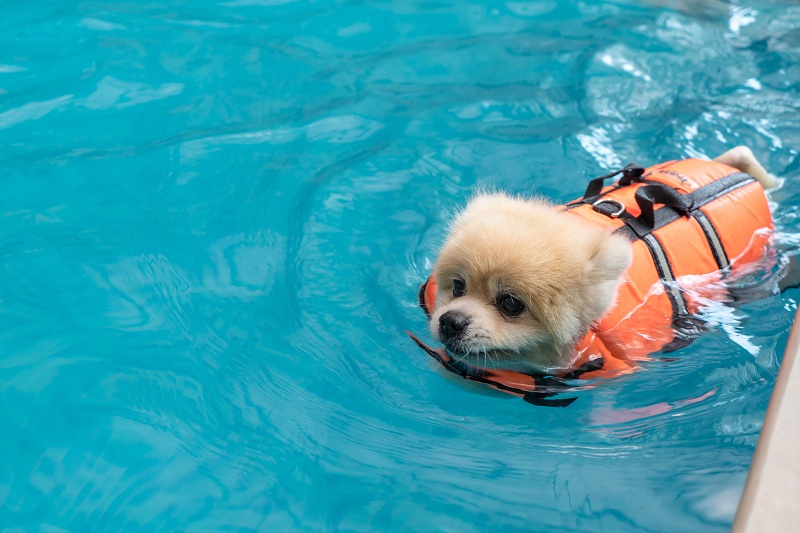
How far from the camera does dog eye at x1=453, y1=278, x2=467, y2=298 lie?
3.37 meters

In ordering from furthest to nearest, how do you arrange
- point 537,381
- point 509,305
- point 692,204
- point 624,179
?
point 624,179
point 692,204
point 537,381
point 509,305

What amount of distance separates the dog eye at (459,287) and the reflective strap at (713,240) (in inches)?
50.1

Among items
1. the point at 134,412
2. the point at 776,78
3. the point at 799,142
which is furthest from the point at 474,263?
the point at 776,78

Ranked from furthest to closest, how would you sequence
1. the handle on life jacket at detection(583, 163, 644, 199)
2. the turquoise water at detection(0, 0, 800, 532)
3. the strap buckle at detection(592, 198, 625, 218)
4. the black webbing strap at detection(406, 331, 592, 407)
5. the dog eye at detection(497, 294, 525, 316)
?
the handle on life jacket at detection(583, 163, 644, 199), the strap buckle at detection(592, 198, 625, 218), the black webbing strap at detection(406, 331, 592, 407), the dog eye at detection(497, 294, 525, 316), the turquoise water at detection(0, 0, 800, 532)

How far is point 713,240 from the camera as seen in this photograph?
377 centimetres

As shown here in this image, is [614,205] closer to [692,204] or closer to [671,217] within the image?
[671,217]

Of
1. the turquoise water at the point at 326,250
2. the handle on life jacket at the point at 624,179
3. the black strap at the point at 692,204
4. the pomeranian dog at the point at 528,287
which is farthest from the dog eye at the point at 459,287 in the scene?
the handle on life jacket at the point at 624,179

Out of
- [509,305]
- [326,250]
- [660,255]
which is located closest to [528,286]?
[509,305]

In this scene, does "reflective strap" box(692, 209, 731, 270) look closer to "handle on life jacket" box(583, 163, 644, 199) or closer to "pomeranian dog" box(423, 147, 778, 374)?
"handle on life jacket" box(583, 163, 644, 199)

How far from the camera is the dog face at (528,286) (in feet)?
10.3

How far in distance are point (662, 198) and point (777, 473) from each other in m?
2.10

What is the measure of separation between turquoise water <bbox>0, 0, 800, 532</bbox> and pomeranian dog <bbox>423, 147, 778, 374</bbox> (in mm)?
409

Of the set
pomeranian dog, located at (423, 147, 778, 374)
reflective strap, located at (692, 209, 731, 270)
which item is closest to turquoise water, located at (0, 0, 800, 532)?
reflective strap, located at (692, 209, 731, 270)

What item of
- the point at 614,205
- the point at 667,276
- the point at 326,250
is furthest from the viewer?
the point at 326,250
